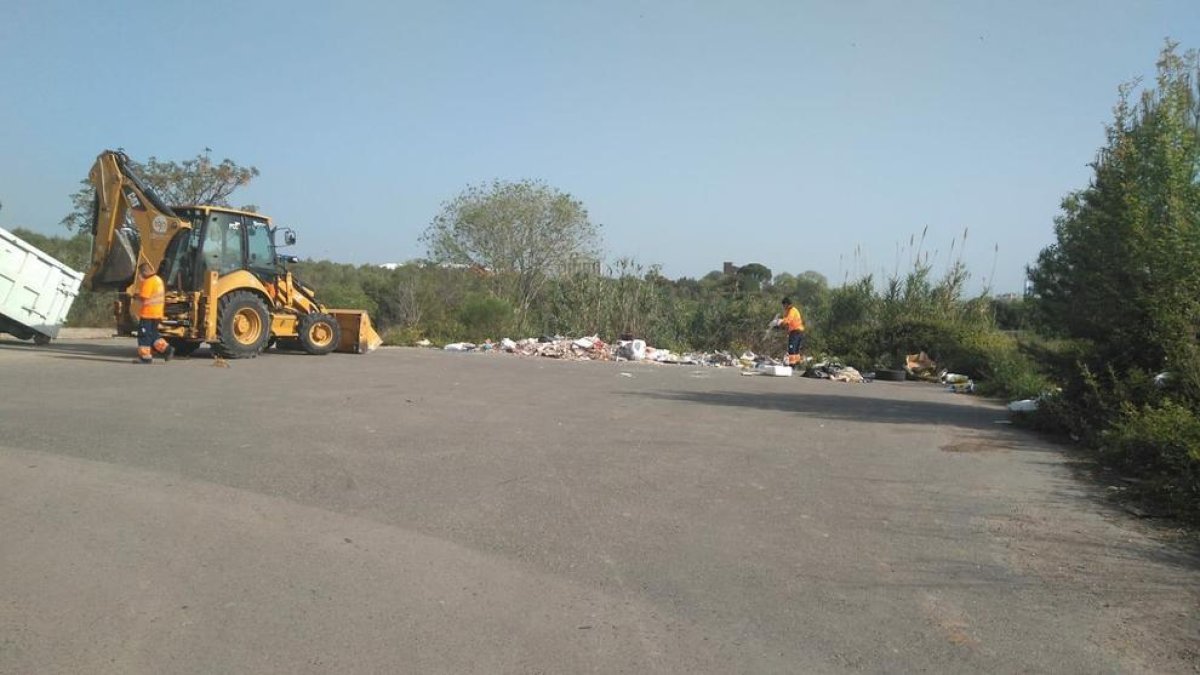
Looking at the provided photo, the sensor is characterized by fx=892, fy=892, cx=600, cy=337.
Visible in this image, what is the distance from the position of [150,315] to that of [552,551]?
13038mm

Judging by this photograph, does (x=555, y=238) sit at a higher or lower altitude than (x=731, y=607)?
higher

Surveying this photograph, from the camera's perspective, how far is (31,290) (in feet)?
62.0

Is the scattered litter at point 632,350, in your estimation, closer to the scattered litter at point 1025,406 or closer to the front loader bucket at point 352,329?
the front loader bucket at point 352,329

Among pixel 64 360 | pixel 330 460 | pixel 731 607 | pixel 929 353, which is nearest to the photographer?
pixel 731 607

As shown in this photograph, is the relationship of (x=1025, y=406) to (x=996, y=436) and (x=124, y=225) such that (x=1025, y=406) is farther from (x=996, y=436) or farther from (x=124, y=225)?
(x=124, y=225)

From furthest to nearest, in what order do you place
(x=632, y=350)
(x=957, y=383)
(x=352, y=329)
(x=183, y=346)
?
(x=632, y=350), (x=352, y=329), (x=957, y=383), (x=183, y=346)

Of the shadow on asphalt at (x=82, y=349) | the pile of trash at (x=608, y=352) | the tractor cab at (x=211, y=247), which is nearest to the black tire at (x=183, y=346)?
the shadow on asphalt at (x=82, y=349)

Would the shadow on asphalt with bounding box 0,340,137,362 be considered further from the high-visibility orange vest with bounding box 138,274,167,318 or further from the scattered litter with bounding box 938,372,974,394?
Result: the scattered litter with bounding box 938,372,974,394

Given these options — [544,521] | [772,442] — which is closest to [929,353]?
[772,442]

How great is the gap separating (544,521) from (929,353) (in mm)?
17503

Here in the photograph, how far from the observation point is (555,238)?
1651 inches

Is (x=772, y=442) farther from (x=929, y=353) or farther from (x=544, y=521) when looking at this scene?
(x=929, y=353)

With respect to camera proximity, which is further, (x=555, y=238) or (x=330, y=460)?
(x=555, y=238)

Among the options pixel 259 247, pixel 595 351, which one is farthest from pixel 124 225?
pixel 595 351
